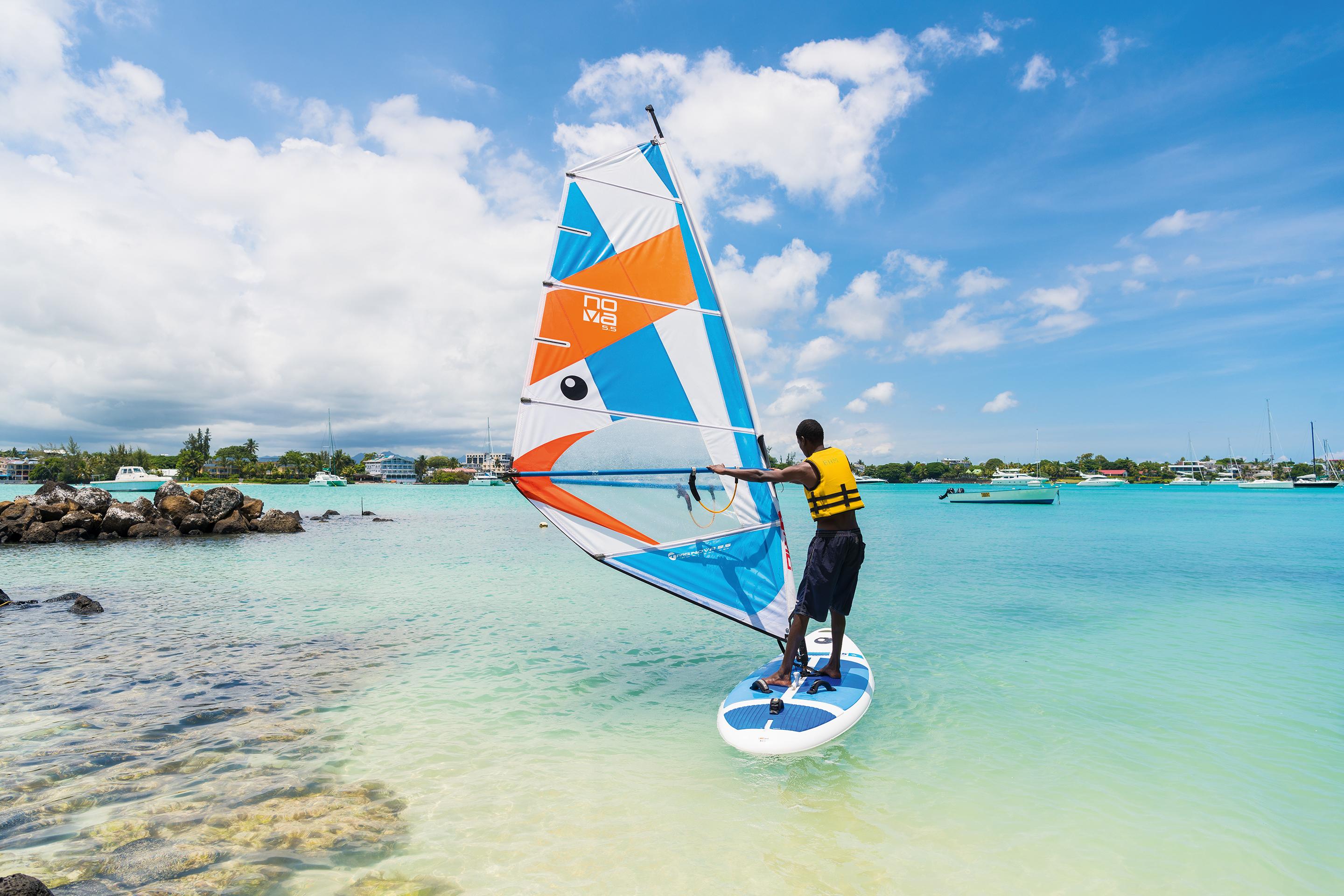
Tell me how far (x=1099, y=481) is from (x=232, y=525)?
131m

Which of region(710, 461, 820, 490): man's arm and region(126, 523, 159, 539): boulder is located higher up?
region(710, 461, 820, 490): man's arm

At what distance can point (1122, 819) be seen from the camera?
4.48 m

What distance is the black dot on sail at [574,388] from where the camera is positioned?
18.1 ft

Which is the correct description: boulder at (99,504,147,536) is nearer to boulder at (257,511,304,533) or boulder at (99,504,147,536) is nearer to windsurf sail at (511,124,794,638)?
boulder at (257,511,304,533)

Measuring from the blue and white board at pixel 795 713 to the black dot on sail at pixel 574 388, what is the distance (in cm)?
303

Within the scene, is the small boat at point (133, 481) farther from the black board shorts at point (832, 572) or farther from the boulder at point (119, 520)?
the black board shorts at point (832, 572)

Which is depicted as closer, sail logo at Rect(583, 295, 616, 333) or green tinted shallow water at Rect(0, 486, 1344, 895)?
green tinted shallow water at Rect(0, 486, 1344, 895)

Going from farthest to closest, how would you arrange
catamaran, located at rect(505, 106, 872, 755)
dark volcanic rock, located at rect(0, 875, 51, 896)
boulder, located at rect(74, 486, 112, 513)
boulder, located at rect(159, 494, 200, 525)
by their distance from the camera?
boulder, located at rect(159, 494, 200, 525) → boulder, located at rect(74, 486, 112, 513) → catamaran, located at rect(505, 106, 872, 755) → dark volcanic rock, located at rect(0, 875, 51, 896)

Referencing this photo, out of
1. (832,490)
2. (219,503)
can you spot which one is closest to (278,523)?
(219,503)

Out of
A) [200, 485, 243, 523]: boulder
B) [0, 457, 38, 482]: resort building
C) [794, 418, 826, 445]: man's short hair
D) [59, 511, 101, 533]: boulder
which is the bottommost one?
[59, 511, 101, 533]: boulder

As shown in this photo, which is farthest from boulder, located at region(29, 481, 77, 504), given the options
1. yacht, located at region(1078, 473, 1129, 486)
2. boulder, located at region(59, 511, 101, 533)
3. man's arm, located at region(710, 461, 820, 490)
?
yacht, located at region(1078, 473, 1129, 486)

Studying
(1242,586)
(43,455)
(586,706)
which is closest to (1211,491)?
(1242,586)

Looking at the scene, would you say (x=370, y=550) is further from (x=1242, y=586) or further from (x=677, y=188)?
(x=1242, y=586)

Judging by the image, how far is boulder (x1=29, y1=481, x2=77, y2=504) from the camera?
83.0 ft
